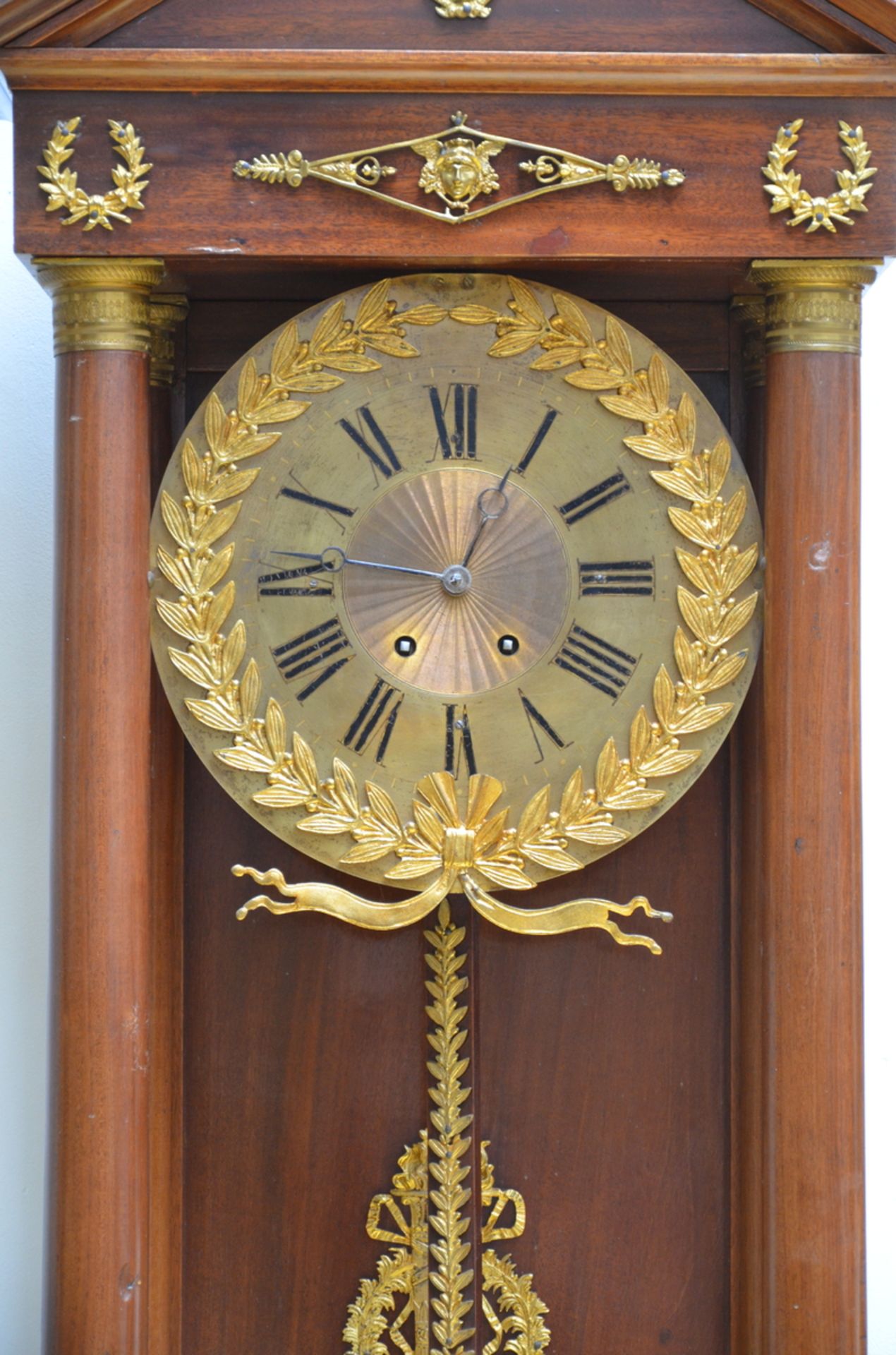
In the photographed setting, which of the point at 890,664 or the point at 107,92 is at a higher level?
the point at 107,92

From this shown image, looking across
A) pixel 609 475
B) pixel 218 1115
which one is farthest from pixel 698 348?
pixel 218 1115

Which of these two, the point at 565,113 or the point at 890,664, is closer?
the point at 565,113

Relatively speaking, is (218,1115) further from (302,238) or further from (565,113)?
(565,113)

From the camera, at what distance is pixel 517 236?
2285 millimetres

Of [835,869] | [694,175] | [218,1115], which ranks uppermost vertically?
[694,175]

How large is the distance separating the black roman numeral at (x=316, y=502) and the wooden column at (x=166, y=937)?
0.22m

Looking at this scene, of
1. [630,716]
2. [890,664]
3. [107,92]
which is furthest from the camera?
[890,664]

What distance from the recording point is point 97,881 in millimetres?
2301

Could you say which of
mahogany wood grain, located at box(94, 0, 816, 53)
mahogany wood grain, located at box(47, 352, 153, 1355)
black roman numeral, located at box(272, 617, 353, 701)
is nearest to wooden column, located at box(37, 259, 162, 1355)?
mahogany wood grain, located at box(47, 352, 153, 1355)

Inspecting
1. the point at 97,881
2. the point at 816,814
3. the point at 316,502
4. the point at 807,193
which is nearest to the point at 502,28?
the point at 807,193

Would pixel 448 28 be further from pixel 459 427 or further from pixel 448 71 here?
pixel 459 427

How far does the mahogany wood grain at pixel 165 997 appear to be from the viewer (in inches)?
97.0

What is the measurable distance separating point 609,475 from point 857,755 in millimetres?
508

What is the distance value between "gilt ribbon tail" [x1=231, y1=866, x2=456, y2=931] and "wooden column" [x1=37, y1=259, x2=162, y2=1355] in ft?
0.60
